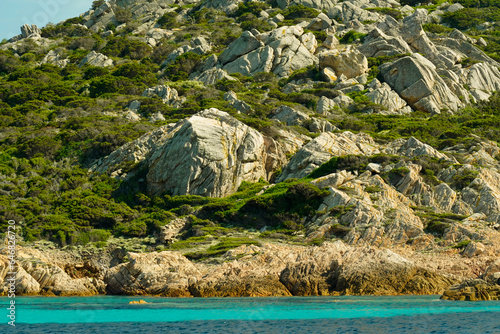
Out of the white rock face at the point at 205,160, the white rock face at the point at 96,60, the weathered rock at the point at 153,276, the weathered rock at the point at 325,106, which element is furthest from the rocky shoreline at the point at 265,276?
the white rock face at the point at 96,60

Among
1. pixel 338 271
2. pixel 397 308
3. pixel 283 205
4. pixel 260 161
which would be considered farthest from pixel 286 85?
pixel 397 308

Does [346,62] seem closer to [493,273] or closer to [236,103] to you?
[236,103]

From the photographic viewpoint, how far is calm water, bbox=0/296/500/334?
683 inches

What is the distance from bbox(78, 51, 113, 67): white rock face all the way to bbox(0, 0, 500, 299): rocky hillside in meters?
0.58

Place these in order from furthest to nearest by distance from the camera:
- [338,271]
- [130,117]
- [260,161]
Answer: [130,117] → [260,161] → [338,271]

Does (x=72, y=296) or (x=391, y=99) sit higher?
(x=391, y=99)

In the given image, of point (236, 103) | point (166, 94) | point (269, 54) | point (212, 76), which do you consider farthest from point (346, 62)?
point (166, 94)

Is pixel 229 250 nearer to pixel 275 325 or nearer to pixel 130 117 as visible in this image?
pixel 275 325

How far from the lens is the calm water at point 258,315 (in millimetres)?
17344

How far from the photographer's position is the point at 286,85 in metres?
70.2

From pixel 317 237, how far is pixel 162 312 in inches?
558

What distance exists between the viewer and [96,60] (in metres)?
84.4

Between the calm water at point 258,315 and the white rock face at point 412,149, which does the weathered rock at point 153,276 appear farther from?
the white rock face at point 412,149

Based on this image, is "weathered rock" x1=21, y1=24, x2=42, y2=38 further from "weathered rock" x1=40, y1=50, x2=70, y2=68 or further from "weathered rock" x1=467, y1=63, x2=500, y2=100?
"weathered rock" x1=467, y1=63, x2=500, y2=100
